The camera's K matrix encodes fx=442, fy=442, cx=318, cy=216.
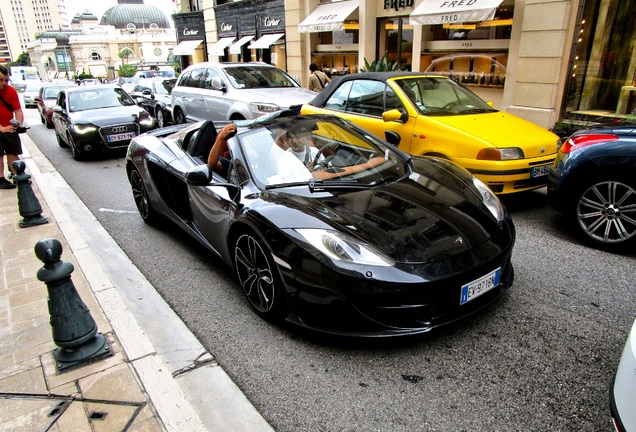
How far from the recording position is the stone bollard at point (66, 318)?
104 inches

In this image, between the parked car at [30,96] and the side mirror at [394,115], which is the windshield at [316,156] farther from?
the parked car at [30,96]

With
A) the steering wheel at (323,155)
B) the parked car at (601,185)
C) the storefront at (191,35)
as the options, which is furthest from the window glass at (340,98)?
the storefront at (191,35)

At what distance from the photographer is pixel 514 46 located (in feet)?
34.1

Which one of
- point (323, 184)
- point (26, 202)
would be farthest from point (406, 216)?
point (26, 202)

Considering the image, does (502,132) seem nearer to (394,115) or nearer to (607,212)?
(394,115)

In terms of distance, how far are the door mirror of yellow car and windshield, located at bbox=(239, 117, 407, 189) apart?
1.51m

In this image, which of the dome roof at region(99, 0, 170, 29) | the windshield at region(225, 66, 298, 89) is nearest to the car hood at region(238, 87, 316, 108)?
the windshield at region(225, 66, 298, 89)

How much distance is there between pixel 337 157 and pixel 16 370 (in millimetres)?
2718

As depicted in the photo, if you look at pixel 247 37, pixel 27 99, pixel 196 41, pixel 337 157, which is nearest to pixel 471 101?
pixel 337 157

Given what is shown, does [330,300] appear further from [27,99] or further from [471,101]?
[27,99]

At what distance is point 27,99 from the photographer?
2773 centimetres

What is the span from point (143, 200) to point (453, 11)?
351 inches

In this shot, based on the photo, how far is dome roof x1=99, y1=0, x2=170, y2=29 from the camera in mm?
137250

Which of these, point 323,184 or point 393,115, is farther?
point 393,115
